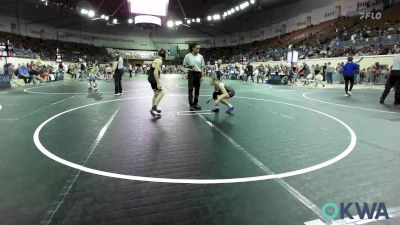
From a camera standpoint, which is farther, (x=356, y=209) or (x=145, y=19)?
(x=145, y=19)

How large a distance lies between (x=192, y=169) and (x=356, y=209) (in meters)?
1.83

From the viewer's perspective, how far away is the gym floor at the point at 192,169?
2.73m

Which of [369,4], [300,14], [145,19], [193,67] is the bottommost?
[193,67]

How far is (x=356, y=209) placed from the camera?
2781mm

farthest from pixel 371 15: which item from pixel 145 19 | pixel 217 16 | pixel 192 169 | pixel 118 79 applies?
pixel 192 169

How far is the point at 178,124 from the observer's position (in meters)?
6.62

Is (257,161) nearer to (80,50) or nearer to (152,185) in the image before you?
(152,185)

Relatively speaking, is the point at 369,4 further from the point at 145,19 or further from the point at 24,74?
the point at 24,74

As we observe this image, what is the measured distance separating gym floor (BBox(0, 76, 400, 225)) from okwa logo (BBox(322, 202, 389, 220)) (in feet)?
0.22

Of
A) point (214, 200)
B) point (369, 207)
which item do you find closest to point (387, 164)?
point (369, 207)

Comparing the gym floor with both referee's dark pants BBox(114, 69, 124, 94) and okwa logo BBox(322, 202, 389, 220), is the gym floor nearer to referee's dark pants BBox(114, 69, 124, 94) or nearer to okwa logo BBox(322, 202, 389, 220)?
okwa logo BBox(322, 202, 389, 220)

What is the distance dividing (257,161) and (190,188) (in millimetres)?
1219

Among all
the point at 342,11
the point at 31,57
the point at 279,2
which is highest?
the point at 279,2

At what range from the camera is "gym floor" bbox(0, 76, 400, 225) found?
2.73m
